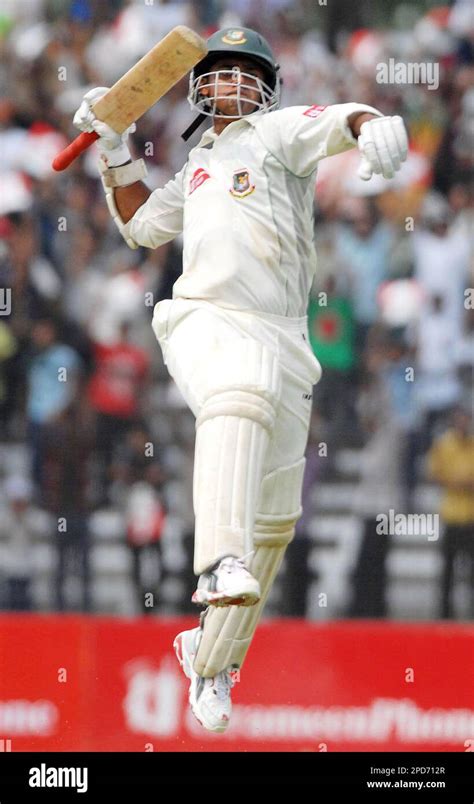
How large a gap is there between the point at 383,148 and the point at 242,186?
579 millimetres

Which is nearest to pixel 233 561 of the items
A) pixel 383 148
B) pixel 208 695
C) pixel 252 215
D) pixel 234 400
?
pixel 234 400

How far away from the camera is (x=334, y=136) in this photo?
14.1ft

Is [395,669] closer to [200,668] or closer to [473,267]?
[473,267]

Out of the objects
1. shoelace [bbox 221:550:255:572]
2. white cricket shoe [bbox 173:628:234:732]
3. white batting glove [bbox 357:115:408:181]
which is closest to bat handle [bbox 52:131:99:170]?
white batting glove [bbox 357:115:408:181]

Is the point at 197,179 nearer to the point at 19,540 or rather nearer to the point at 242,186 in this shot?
Answer: the point at 242,186

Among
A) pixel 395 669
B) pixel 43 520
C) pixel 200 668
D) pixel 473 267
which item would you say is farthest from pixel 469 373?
pixel 200 668

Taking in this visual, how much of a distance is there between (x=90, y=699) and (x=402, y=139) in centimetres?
337

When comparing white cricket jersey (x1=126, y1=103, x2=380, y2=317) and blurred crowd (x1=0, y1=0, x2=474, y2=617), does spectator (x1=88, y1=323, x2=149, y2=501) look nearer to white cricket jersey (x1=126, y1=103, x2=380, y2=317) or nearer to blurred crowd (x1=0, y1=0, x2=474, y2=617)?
blurred crowd (x1=0, y1=0, x2=474, y2=617)

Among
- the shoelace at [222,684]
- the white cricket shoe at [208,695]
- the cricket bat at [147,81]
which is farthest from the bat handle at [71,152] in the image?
the shoelace at [222,684]

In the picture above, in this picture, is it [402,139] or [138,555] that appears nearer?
[402,139]

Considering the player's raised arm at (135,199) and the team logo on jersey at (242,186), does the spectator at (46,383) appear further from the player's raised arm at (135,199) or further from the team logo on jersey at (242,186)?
the team logo on jersey at (242,186)

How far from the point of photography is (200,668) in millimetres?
4699

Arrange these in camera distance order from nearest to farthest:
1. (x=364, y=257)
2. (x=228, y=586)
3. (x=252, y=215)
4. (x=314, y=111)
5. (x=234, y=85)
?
(x=228, y=586), (x=314, y=111), (x=252, y=215), (x=234, y=85), (x=364, y=257)

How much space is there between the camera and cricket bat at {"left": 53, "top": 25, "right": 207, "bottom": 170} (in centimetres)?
449
